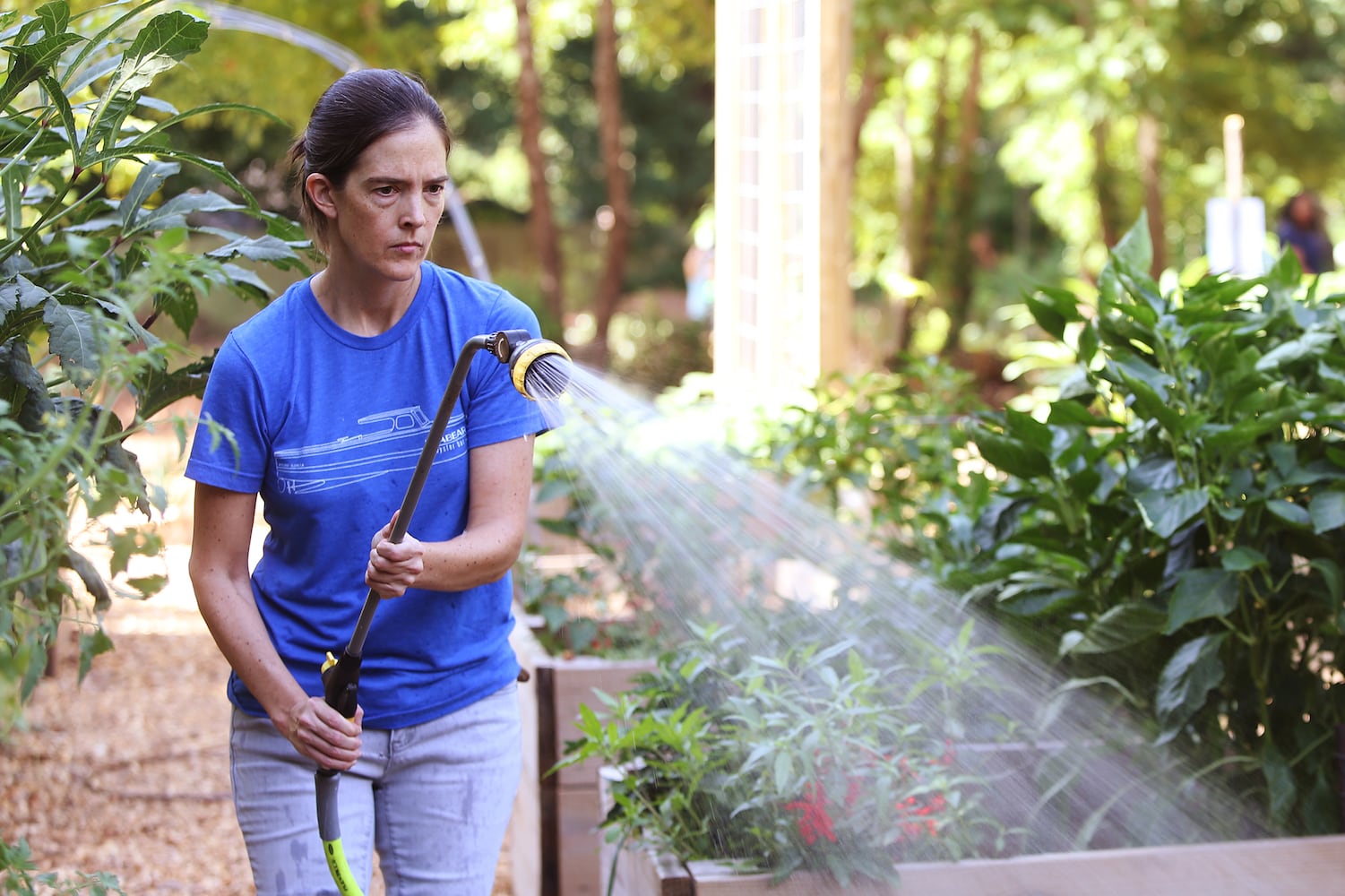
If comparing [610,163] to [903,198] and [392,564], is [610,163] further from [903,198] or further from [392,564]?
[392,564]

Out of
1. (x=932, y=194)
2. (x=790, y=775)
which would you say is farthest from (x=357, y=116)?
(x=932, y=194)

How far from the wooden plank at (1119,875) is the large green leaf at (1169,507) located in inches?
20.4

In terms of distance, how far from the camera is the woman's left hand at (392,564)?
5.03ft

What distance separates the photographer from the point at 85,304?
1734 mm

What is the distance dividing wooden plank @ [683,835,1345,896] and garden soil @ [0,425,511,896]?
59.7 inches

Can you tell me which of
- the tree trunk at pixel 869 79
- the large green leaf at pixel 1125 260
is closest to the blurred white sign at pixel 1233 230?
the large green leaf at pixel 1125 260

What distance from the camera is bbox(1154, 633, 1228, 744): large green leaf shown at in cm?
234

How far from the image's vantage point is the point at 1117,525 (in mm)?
2564

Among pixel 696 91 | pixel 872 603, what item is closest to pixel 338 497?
pixel 872 603

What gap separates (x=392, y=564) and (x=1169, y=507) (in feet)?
4.56

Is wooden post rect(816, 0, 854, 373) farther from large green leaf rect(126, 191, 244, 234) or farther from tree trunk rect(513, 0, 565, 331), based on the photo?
tree trunk rect(513, 0, 565, 331)

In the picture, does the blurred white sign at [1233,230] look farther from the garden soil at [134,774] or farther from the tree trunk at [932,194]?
the tree trunk at [932,194]

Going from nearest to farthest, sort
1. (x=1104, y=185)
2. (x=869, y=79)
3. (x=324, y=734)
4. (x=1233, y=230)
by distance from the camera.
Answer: (x=324, y=734) < (x=1233, y=230) < (x=869, y=79) < (x=1104, y=185)

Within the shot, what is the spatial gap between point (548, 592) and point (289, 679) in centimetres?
191
